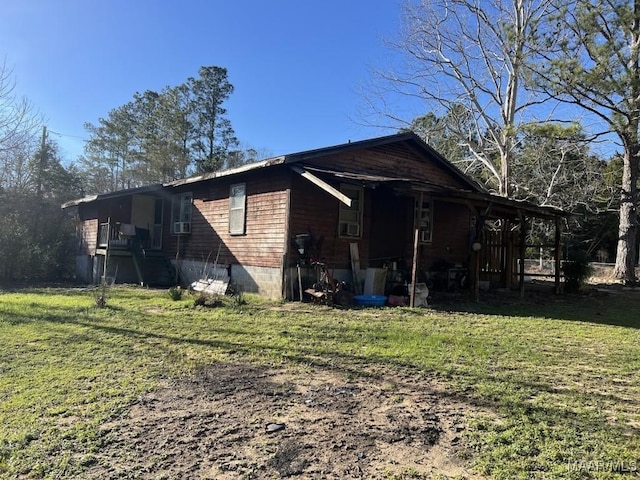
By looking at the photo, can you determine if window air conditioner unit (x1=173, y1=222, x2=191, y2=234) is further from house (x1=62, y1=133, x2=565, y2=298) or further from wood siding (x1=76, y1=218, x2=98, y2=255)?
wood siding (x1=76, y1=218, x2=98, y2=255)

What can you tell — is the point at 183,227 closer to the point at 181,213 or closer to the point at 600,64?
the point at 181,213

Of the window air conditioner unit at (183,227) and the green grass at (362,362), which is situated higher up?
the window air conditioner unit at (183,227)

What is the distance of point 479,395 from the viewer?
13.5ft

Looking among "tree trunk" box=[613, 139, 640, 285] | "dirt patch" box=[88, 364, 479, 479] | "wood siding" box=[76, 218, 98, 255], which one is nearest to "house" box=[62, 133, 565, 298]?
"wood siding" box=[76, 218, 98, 255]

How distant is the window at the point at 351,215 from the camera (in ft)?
38.1

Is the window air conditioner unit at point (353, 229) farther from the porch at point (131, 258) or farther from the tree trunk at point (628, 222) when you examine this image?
the tree trunk at point (628, 222)

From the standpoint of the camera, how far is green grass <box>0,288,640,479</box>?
3.08 meters

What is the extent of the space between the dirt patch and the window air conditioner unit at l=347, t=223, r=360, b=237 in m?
7.29

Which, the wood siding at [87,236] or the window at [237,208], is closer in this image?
the window at [237,208]

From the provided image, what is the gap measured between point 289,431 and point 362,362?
1.97 metres

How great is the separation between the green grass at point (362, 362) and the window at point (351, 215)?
301 centimetres

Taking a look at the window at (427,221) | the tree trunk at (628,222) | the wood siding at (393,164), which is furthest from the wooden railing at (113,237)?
the tree trunk at (628,222)

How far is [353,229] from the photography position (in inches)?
467

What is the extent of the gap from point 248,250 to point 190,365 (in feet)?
22.7
